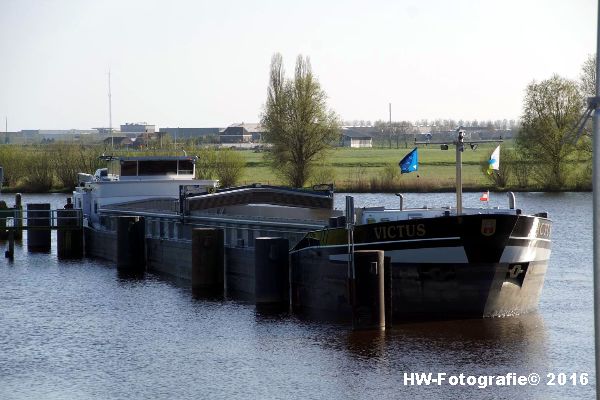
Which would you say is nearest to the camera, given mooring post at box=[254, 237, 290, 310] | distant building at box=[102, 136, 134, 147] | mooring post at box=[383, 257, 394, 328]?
mooring post at box=[383, 257, 394, 328]

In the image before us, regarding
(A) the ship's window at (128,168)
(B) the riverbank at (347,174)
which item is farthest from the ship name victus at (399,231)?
(B) the riverbank at (347,174)

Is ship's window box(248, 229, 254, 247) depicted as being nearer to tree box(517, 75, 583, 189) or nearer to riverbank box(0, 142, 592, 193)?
riverbank box(0, 142, 592, 193)

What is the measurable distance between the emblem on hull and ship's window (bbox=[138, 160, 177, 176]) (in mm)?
23401

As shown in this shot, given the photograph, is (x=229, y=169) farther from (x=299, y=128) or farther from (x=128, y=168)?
(x=128, y=168)

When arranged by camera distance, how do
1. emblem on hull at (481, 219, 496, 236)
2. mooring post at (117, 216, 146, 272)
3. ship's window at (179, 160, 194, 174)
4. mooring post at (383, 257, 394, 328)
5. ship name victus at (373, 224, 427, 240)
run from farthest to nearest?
1. ship's window at (179, 160, 194, 174)
2. mooring post at (117, 216, 146, 272)
3. ship name victus at (373, 224, 427, 240)
4. emblem on hull at (481, 219, 496, 236)
5. mooring post at (383, 257, 394, 328)

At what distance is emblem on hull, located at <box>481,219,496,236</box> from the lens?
87.4 ft

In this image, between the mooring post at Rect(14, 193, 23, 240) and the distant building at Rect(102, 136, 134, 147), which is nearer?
the mooring post at Rect(14, 193, 23, 240)

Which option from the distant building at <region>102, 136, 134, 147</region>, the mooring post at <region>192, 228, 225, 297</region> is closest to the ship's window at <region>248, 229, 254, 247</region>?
the mooring post at <region>192, 228, 225, 297</region>

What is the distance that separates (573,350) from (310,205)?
15.6 m

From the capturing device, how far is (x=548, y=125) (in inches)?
3312

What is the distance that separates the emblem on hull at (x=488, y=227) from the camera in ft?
87.4

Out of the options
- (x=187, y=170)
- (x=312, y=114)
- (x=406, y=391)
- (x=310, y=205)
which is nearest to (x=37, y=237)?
(x=187, y=170)

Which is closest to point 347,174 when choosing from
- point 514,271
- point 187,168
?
point 187,168

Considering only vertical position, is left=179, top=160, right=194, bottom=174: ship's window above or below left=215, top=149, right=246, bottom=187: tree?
Result: above
